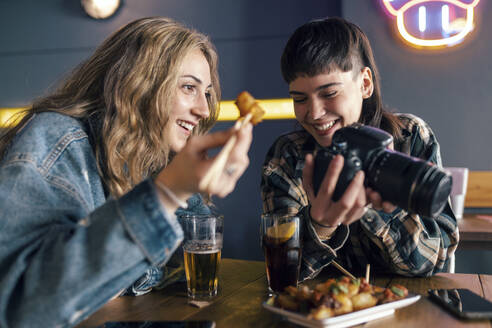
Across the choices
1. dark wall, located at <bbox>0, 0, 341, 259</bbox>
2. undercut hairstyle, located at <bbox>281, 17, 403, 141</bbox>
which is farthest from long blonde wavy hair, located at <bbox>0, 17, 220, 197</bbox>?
dark wall, located at <bbox>0, 0, 341, 259</bbox>

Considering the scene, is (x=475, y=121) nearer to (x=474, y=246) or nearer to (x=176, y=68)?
(x=474, y=246)

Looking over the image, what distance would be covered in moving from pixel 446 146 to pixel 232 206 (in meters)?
1.45

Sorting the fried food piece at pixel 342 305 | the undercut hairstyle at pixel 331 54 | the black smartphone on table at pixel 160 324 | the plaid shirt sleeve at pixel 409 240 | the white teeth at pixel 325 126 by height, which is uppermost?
the undercut hairstyle at pixel 331 54

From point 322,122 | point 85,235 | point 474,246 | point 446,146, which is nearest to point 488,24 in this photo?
point 446,146

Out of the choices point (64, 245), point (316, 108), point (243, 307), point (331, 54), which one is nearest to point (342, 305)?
point (243, 307)

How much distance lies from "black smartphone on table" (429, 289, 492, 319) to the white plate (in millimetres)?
71

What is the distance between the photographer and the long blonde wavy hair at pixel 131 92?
1004mm

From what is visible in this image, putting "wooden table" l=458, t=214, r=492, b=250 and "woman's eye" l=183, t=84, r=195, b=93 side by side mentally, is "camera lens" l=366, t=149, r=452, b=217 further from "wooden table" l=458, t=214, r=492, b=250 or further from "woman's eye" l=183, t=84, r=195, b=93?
"wooden table" l=458, t=214, r=492, b=250

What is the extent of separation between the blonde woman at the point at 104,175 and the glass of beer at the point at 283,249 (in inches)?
8.6

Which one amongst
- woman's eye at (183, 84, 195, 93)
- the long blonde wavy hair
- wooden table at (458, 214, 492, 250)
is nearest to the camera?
the long blonde wavy hair

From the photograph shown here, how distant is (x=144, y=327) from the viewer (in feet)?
2.19

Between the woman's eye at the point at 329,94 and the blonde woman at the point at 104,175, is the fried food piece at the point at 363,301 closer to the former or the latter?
the blonde woman at the point at 104,175

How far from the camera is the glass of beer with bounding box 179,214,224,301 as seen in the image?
86 cm

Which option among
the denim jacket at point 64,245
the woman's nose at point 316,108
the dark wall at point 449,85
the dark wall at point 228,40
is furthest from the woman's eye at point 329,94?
the dark wall at point 228,40
